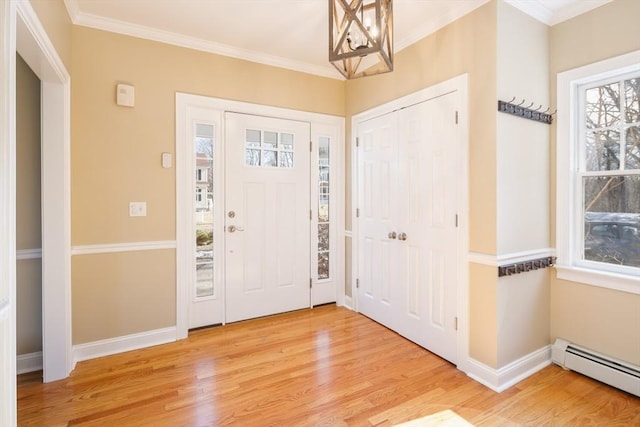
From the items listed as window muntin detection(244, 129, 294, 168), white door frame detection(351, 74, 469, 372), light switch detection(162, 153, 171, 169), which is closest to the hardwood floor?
white door frame detection(351, 74, 469, 372)

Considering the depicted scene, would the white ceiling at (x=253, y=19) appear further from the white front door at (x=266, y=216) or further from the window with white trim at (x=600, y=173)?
the white front door at (x=266, y=216)

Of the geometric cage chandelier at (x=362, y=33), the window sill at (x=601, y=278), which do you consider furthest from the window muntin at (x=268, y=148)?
the window sill at (x=601, y=278)

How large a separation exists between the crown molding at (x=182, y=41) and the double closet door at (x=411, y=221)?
90 cm

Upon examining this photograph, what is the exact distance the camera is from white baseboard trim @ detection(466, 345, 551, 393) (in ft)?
6.84

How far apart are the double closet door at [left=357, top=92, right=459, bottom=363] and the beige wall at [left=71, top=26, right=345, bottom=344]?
5.62 feet

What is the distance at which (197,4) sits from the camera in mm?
2305

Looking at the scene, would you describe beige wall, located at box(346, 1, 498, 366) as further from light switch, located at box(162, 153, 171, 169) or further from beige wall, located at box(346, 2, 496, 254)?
light switch, located at box(162, 153, 171, 169)

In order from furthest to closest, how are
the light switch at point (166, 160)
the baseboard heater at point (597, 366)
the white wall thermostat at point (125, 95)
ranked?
the light switch at point (166, 160), the white wall thermostat at point (125, 95), the baseboard heater at point (597, 366)

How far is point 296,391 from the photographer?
206 centimetres

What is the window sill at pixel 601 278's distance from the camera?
2035mm

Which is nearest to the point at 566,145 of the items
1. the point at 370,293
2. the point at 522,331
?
the point at 522,331

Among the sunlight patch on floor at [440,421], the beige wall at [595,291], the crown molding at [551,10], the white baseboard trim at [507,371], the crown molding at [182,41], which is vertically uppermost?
the crown molding at [182,41]

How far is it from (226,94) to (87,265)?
6.15 feet

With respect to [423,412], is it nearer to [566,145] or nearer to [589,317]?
[589,317]
